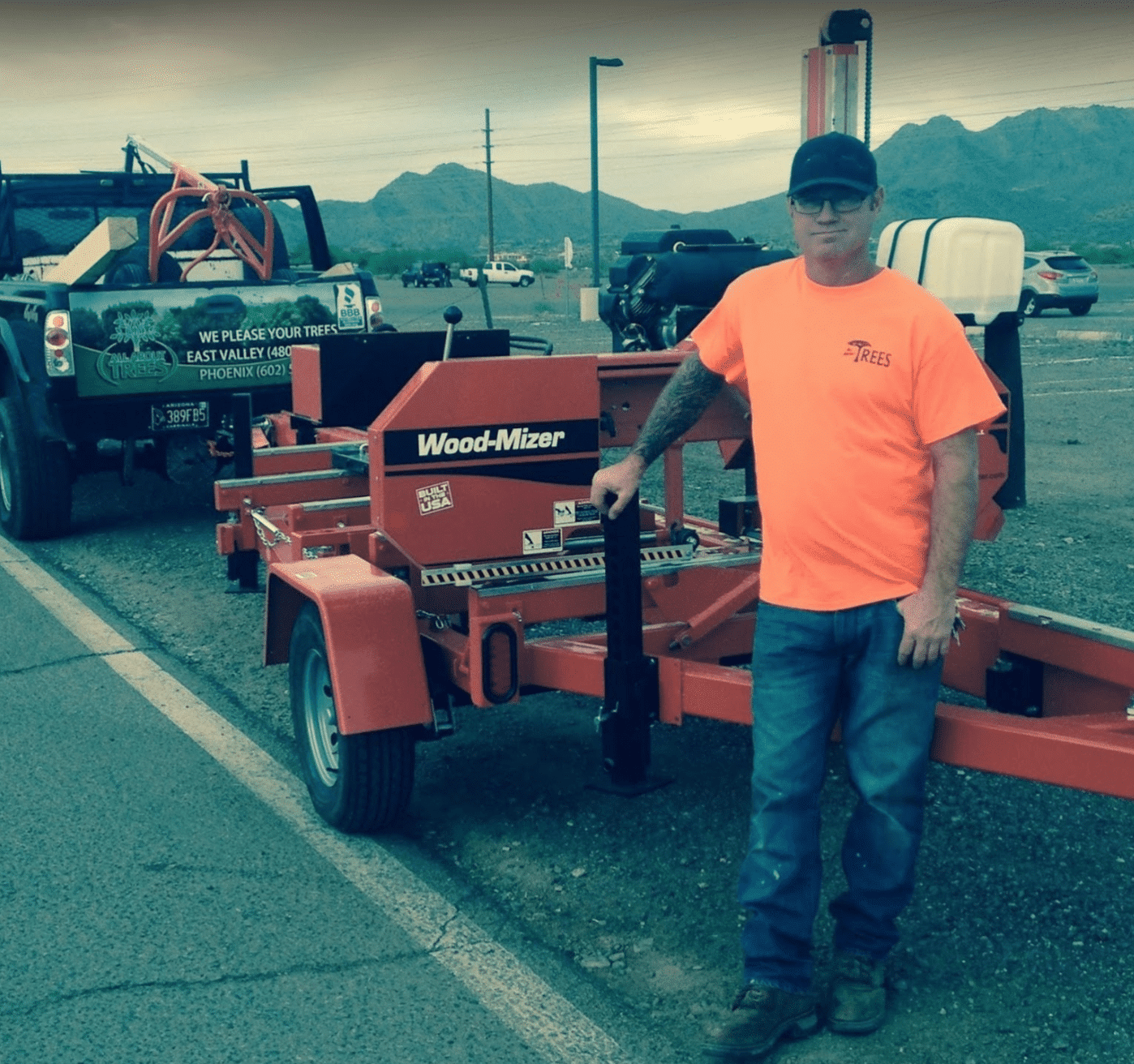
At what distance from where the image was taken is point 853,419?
3357 millimetres

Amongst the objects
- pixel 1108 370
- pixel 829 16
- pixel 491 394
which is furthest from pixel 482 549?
pixel 1108 370

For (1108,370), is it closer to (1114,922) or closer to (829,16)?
(829,16)

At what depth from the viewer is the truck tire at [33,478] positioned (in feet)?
31.7

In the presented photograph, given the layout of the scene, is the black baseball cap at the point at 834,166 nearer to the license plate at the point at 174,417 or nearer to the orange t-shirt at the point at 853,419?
the orange t-shirt at the point at 853,419

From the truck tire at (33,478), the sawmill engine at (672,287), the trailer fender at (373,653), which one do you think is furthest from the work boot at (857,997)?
the truck tire at (33,478)

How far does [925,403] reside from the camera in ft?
10.8

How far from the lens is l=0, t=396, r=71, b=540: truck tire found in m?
9.66

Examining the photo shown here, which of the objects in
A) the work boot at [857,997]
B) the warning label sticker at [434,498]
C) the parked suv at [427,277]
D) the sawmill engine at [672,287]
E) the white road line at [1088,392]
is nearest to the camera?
the work boot at [857,997]

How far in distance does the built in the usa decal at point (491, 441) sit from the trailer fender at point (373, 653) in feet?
1.31

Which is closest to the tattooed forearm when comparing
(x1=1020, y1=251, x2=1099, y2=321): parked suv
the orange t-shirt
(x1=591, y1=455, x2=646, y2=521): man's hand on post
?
(x1=591, y1=455, x2=646, y2=521): man's hand on post

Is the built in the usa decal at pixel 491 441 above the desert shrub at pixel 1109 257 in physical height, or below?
below

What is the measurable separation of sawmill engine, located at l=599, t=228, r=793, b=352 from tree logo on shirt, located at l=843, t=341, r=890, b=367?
2.57 meters

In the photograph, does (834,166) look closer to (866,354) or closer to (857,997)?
(866,354)

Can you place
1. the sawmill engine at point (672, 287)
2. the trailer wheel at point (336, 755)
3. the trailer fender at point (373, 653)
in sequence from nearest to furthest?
the trailer fender at point (373, 653), the trailer wheel at point (336, 755), the sawmill engine at point (672, 287)
